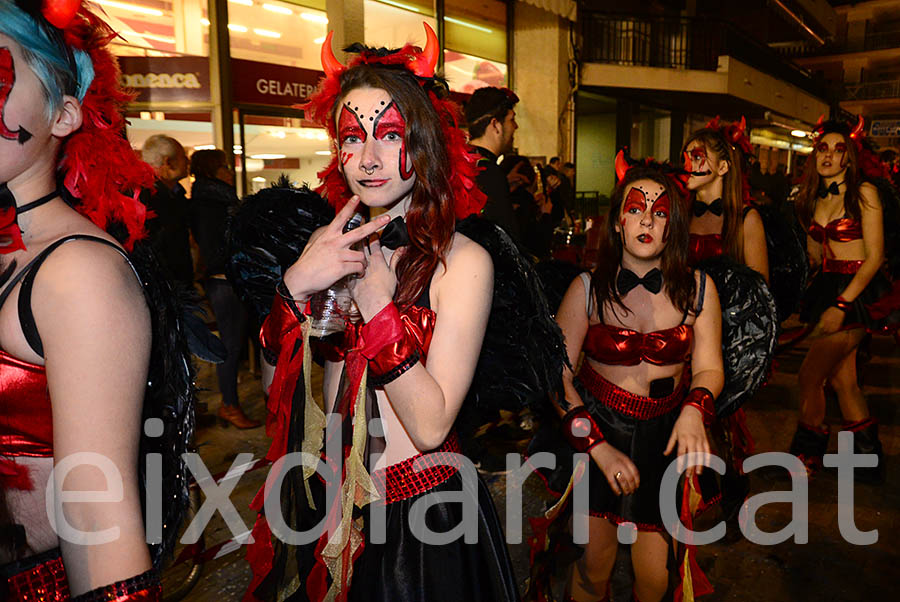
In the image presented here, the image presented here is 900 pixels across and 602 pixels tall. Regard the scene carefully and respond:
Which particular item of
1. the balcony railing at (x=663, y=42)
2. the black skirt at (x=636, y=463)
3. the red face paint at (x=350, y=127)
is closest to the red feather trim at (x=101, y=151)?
the red face paint at (x=350, y=127)

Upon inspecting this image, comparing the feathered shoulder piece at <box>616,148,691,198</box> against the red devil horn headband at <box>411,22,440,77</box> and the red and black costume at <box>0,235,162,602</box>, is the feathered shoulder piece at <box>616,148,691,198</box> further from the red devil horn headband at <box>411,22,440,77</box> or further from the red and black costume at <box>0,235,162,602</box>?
the red and black costume at <box>0,235,162,602</box>

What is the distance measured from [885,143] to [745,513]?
3932 centimetres

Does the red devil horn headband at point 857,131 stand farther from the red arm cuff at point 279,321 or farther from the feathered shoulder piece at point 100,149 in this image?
the feathered shoulder piece at point 100,149

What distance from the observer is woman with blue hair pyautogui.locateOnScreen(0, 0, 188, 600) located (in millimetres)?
1024

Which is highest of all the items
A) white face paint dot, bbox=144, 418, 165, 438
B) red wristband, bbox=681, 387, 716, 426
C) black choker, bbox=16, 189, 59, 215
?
black choker, bbox=16, 189, 59, 215

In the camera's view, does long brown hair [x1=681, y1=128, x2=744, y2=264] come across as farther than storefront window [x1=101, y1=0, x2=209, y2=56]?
No

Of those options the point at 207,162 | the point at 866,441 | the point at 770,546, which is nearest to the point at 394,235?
the point at 770,546

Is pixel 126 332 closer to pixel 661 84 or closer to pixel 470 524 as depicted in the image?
pixel 470 524

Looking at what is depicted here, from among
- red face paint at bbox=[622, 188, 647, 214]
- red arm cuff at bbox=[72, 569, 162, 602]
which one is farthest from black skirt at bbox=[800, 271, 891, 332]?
red arm cuff at bbox=[72, 569, 162, 602]

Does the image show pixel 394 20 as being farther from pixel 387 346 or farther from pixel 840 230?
pixel 387 346

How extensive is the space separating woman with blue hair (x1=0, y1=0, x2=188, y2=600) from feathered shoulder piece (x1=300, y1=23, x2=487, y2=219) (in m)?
0.65

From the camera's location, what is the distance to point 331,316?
1552mm

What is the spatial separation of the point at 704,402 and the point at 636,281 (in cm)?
51

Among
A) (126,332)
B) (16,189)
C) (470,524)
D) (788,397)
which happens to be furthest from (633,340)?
(788,397)
